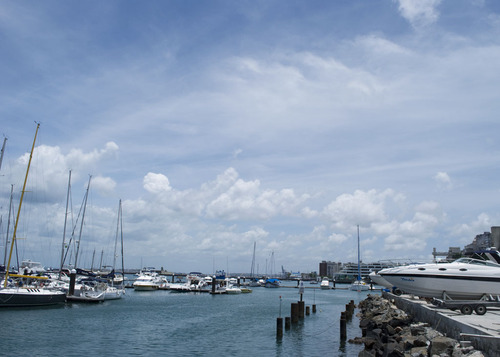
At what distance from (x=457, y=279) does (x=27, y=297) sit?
46683 millimetres

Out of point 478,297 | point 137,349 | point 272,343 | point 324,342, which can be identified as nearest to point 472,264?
point 478,297

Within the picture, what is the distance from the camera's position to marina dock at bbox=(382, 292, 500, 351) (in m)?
16.7

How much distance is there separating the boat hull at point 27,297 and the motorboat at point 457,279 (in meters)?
43.1

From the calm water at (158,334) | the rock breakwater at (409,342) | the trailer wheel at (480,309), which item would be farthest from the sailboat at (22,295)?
the trailer wheel at (480,309)

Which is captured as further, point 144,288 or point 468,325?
point 144,288

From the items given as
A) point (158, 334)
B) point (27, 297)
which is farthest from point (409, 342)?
point (27, 297)

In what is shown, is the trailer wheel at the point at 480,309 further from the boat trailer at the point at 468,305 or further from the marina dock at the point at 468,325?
the marina dock at the point at 468,325

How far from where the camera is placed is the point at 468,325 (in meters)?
19.3

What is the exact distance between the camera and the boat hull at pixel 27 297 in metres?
48.1

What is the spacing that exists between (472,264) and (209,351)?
19597 mm

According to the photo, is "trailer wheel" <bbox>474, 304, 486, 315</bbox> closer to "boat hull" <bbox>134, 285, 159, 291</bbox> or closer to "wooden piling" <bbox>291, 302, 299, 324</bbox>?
"wooden piling" <bbox>291, 302, 299, 324</bbox>

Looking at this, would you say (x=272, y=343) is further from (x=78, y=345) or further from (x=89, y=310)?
(x=89, y=310)

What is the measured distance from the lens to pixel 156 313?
55.3 m

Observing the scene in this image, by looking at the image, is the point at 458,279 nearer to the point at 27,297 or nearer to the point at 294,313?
the point at 294,313
